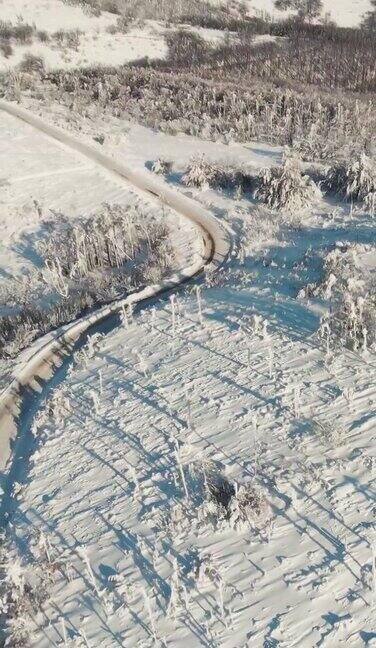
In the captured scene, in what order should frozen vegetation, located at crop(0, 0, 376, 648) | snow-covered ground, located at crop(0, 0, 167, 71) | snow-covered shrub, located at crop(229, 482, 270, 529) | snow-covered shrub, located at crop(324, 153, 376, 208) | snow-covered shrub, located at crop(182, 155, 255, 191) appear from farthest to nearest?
snow-covered ground, located at crop(0, 0, 167, 71) → snow-covered shrub, located at crop(182, 155, 255, 191) → snow-covered shrub, located at crop(324, 153, 376, 208) → snow-covered shrub, located at crop(229, 482, 270, 529) → frozen vegetation, located at crop(0, 0, 376, 648)

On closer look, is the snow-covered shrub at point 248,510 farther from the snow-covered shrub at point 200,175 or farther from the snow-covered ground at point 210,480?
the snow-covered shrub at point 200,175

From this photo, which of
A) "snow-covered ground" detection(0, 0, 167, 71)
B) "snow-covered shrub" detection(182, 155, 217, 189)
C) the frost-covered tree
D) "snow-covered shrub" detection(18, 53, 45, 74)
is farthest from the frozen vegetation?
the frost-covered tree

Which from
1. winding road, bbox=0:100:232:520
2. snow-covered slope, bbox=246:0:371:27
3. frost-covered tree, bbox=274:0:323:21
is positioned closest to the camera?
winding road, bbox=0:100:232:520

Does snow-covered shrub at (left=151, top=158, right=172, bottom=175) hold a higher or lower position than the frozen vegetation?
higher

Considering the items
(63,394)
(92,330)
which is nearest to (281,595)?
(63,394)

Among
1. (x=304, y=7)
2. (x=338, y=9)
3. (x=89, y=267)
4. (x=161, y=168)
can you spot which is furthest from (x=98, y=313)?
(x=338, y=9)

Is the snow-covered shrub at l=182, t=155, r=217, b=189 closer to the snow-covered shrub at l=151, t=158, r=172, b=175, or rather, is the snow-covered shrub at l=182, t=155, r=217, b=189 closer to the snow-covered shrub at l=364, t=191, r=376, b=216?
the snow-covered shrub at l=151, t=158, r=172, b=175

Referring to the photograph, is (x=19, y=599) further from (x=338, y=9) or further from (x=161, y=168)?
(x=338, y=9)
